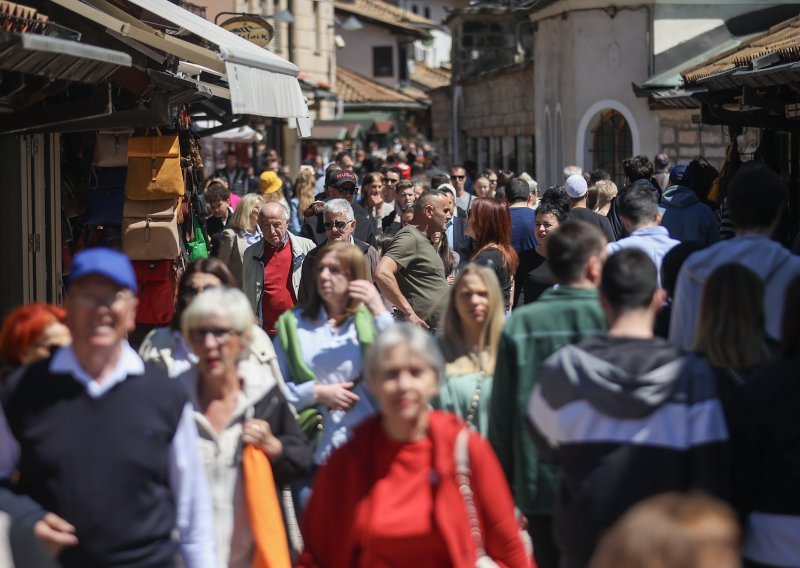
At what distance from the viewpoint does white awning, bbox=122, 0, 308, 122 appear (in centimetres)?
888

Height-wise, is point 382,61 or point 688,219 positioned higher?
point 382,61

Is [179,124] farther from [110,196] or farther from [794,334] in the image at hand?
[794,334]

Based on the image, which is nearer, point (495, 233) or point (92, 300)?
point (92, 300)

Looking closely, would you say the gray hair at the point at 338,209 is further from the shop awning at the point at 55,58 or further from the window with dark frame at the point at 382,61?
the window with dark frame at the point at 382,61

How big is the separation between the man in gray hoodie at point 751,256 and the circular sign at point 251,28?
12.1 metres

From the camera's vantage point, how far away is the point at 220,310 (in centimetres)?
484

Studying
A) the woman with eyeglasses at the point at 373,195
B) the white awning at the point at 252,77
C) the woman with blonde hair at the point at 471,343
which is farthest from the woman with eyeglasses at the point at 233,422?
the woman with eyeglasses at the point at 373,195

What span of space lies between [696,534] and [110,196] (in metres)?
7.88

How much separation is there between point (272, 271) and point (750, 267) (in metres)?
4.28

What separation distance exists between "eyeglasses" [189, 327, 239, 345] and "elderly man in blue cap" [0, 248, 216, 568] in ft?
1.15

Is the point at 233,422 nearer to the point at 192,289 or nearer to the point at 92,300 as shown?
the point at 92,300

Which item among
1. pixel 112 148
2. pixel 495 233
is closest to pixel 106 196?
pixel 112 148

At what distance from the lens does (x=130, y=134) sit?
10.1 meters

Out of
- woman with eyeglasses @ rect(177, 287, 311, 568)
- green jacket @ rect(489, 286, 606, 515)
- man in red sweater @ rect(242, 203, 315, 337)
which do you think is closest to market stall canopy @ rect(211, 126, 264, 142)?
man in red sweater @ rect(242, 203, 315, 337)
